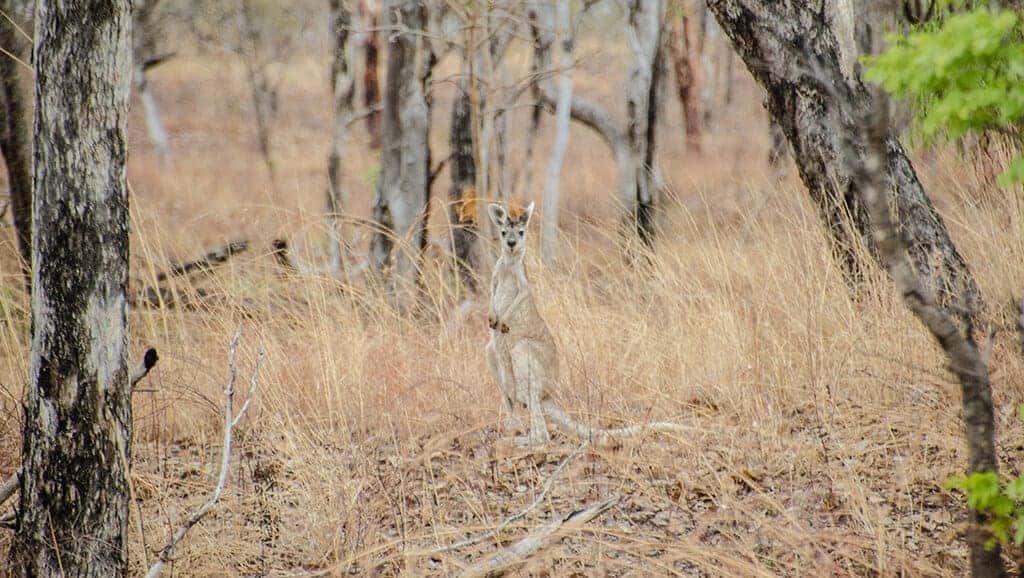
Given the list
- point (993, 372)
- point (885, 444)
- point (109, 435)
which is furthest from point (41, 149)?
point (993, 372)

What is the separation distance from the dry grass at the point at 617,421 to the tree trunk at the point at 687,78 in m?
14.0

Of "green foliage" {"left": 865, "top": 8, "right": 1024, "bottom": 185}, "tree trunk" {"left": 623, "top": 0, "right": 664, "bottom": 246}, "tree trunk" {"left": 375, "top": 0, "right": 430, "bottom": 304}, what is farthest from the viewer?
"tree trunk" {"left": 623, "top": 0, "right": 664, "bottom": 246}

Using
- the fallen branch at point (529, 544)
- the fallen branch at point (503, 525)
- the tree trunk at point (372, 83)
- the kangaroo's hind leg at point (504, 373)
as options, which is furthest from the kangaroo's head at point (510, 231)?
the tree trunk at point (372, 83)

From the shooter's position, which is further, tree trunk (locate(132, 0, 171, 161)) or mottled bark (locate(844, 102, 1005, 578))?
tree trunk (locate(132, 0, 171, 161))

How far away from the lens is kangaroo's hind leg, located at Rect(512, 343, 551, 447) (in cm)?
529

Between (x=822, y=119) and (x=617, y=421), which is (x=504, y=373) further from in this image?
(x=822, y=119)

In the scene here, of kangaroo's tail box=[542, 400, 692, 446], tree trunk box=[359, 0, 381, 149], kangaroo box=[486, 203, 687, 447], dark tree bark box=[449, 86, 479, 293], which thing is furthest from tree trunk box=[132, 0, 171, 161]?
kangaroo's tail box=[542, 400, 692, 446]

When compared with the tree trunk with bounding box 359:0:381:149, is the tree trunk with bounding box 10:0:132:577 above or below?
below

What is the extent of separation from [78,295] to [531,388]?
8.43 ft


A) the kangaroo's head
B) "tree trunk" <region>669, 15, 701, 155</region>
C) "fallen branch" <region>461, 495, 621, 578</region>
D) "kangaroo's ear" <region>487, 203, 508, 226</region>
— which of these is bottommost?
"fallen branch" <region>461, 495, 621, 578</region>

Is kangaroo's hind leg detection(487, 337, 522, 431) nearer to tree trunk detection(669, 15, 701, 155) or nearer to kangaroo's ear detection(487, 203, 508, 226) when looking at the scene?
kangaroo's ear detection(487, 203, 508, 226)

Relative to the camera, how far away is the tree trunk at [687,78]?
68.3 ft

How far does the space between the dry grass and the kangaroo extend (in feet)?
0.55

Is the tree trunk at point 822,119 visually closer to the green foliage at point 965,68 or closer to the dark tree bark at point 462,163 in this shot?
the green foliage at point 965,68
